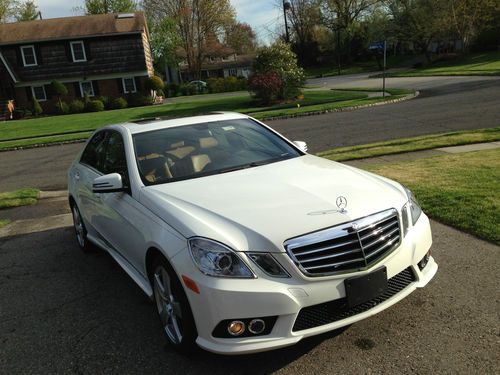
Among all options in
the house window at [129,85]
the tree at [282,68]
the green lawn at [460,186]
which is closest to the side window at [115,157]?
the green lawn at [460,186]

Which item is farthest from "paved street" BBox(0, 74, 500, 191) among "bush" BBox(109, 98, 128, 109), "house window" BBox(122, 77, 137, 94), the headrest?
"house window" BBox(122, 77, 137, 94)

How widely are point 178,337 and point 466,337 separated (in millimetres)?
1919

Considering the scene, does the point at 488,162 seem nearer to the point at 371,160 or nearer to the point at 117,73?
the point at 371,160

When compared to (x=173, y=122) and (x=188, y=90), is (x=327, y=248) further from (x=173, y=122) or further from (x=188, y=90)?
(x=188, y=90)

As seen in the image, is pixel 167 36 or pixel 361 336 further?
pixel 167 36

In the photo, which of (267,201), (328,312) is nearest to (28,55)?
(267,201)

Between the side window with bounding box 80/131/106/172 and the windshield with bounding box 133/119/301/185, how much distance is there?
0.80m

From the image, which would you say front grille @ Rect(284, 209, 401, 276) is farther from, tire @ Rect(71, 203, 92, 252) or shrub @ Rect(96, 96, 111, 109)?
shrub @ Rect(96, 96, 111, 109)

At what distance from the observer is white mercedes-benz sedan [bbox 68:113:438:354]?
285 cm

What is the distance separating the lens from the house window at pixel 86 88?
132ft

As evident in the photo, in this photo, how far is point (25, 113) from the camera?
36.9 meters

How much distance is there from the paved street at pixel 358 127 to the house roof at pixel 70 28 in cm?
2525

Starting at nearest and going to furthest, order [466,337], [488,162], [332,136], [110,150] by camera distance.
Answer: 1. [466,337]
2. [110,150]
3. [488,162]
4. [332,136]

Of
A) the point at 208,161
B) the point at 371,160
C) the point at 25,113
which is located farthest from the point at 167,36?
the point at 208,161
